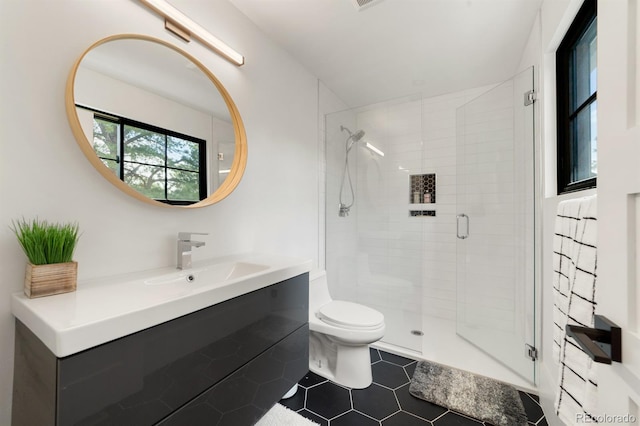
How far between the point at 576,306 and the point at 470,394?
129 centimetres

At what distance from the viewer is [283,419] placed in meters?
1.50

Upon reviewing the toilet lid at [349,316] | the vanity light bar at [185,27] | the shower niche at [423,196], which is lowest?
the toilet lid at [349,316]

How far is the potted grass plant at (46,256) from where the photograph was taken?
88 centimetres

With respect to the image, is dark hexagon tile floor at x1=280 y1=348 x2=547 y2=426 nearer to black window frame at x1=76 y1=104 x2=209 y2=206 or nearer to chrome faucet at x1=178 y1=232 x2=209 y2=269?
chrome faucet at x1=178 y1=232 x2=209 y2=269

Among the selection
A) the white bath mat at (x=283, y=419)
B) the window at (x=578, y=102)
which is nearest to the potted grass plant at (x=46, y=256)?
the white bath mat at (x=283, y=419)

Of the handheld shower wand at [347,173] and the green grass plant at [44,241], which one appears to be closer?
the green grass plant at [44,241]

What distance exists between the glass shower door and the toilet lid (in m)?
1.11

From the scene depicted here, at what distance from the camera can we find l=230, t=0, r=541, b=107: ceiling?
1.69m

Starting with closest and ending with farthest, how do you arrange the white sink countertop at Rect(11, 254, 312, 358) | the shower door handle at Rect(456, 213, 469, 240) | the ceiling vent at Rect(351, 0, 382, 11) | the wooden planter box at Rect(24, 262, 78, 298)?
the white sink countertop at Rect(11, 254, 312, 358) → the wooden planter box at Rect(24, 262, 78, 298) → the ceiling vent at Rect(351, 0, 382, 11) → the shower door handle at Rect(456, 213, 469, 240)

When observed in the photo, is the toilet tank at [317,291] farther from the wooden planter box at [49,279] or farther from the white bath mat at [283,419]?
the wooden planter box at [49,279]

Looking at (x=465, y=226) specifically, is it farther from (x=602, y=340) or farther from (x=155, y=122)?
(x=155, y=122)

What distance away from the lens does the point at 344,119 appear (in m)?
2.73

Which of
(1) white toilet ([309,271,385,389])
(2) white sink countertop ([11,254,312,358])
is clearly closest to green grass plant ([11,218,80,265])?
(2) white sink countertop ([11,254,312,358])

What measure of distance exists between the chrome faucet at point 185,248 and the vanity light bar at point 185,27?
1048 mm
